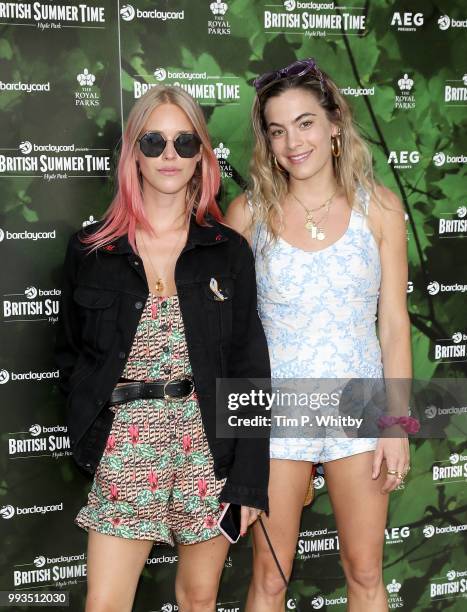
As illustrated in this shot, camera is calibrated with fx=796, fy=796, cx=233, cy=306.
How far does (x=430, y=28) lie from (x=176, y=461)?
211 centimetres

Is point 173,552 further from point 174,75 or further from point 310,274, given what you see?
point 174,75

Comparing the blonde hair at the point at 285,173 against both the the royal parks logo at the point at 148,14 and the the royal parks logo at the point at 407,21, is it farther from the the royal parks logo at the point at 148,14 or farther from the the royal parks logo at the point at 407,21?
the the royal parks logo at the point at 407,21

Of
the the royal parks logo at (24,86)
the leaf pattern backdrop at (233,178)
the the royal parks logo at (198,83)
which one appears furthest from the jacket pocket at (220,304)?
the the royal parks logo at (24,86)

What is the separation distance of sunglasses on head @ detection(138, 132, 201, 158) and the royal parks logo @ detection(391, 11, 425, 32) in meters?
1.30

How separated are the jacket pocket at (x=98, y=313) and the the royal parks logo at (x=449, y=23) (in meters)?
1.91

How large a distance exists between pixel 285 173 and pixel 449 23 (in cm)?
117

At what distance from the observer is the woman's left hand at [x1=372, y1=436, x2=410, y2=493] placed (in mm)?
2516

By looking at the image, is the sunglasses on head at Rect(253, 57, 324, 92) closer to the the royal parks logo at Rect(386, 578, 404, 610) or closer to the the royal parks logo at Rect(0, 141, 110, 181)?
the the royal parks logo at Rect(0, 141, 110, 181)

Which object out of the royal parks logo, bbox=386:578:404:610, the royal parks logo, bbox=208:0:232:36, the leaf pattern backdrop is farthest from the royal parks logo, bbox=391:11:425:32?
the royal parks logo, bbox=386:578:404:610

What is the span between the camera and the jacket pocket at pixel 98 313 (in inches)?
92.4

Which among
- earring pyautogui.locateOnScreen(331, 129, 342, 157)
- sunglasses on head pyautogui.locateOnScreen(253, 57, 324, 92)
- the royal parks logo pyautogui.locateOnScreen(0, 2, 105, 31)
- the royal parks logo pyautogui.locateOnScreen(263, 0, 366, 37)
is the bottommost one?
earring pyautogui.locateOnScreen(331, 129, 342, 157)

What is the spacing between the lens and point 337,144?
2.65 meters

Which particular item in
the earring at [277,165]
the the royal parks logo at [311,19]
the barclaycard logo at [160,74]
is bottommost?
the earring at [277,165]

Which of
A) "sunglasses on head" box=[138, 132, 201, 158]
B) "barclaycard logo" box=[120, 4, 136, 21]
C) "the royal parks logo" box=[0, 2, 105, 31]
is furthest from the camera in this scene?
"barclaycard logo" box=[120, 4, 136, 21]
